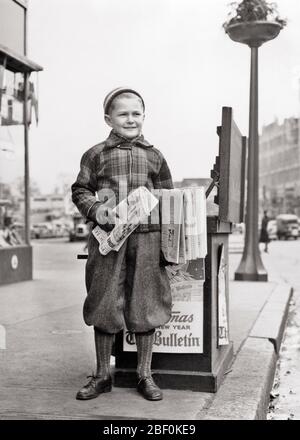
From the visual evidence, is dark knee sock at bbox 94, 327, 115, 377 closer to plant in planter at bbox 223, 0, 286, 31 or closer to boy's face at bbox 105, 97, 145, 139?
boy's face at bbox 105, 97, 145, 139

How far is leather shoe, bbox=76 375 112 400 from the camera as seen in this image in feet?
11.9

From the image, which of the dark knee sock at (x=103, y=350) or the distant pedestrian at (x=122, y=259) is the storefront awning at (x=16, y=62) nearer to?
the distant pedestrian at (x=122, y=259)

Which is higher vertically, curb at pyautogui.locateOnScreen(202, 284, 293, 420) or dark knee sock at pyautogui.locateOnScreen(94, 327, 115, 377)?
dark knee sock at pyautogui.locateOnScreen(94, 327, 115, 377)

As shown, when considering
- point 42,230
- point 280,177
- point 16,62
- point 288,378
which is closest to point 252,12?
point 16,62

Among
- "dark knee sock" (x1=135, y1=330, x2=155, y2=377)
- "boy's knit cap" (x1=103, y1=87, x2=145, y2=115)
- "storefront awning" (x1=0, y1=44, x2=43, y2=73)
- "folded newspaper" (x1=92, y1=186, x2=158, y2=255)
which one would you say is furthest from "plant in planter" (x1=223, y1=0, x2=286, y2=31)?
"dark knee sock" (x1=135, y1=330, x2=155, y2=377)

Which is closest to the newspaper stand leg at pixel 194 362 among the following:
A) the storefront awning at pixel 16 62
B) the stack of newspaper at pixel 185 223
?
the stack of newspaper at pixel 185 223

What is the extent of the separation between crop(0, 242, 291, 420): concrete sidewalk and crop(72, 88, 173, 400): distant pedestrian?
18 centimetres

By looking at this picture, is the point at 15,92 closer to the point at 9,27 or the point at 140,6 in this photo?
the point at 9,27

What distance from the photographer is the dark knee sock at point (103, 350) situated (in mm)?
3756

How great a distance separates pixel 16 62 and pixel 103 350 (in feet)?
29.5

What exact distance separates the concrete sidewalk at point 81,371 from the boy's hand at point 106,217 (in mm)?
981
